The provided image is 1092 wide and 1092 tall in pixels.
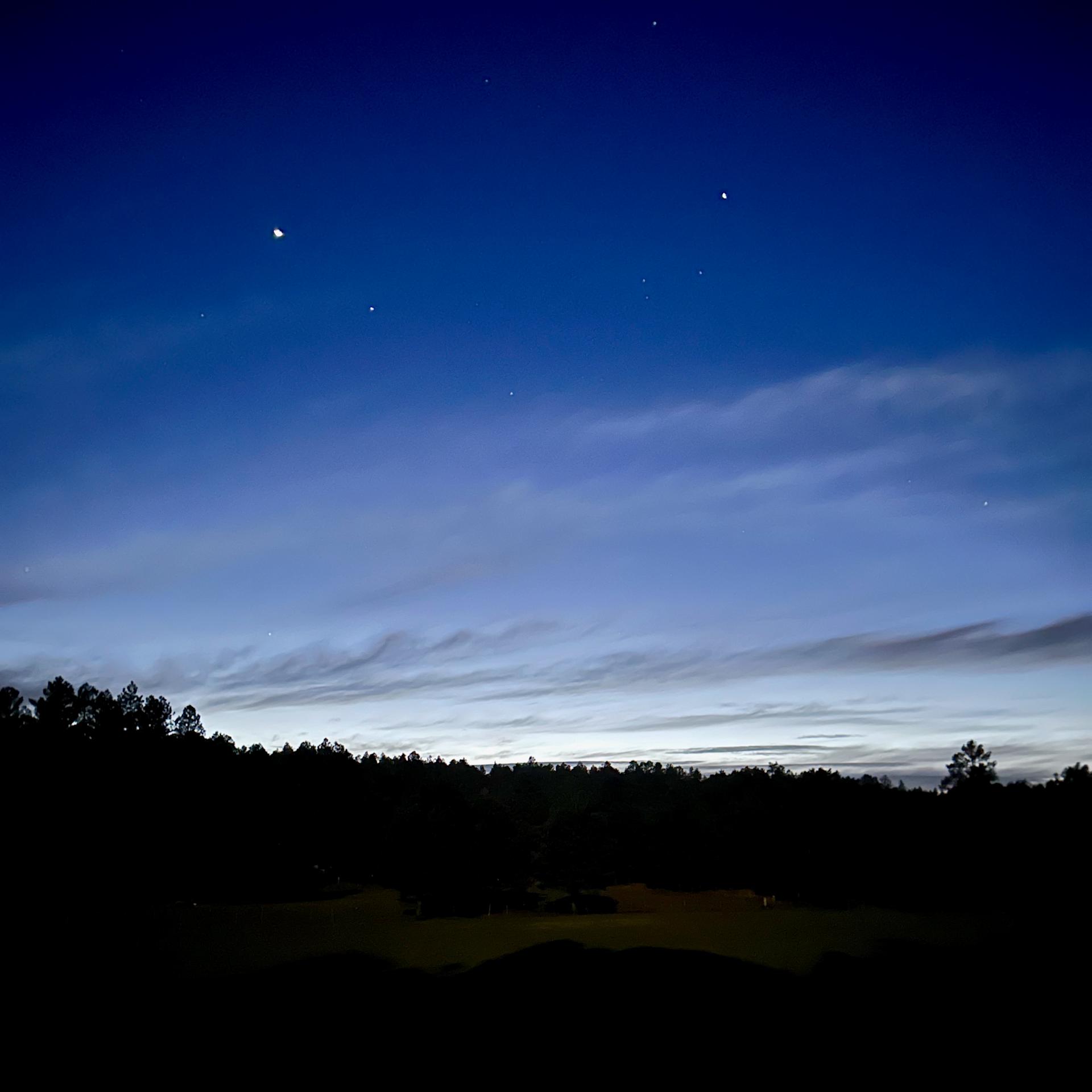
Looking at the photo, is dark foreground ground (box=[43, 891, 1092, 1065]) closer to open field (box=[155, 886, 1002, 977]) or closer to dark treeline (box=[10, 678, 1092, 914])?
open field (box=[155, 886, 1002, 977])

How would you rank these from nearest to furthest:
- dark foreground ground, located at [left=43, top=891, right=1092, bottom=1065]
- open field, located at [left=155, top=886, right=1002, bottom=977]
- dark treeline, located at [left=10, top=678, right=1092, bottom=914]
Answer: dark foreground ground, located at [left=43, top=891, right=1092, bottom=1065], open field, located at [left=155, top=886, right=1002, bottom=977], dark treeline, located at [left=10, top=678, right=1092, bottom=914]

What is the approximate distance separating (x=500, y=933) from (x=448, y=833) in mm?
18883

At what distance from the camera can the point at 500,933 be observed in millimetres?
47156

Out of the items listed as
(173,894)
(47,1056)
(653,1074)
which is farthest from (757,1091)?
(173,894)

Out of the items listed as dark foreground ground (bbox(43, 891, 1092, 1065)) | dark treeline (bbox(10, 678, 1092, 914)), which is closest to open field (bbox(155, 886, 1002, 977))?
dark foreground ground (bbox(43, 891, 1092, 1065))

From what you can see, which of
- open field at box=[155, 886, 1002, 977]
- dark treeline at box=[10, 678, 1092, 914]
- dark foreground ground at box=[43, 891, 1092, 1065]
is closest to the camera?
dark foreground ground at box=[43, 891, 1092, 1065]

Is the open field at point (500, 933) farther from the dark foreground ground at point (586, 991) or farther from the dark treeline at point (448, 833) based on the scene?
the dark treeline at point (448, 833)

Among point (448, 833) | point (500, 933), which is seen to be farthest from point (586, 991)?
point (448, 833)

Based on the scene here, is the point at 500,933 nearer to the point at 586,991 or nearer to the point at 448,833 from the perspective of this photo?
the point at 586,991

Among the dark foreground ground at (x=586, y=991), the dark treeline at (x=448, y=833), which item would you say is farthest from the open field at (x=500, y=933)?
the dark treeline at (x=448, y=833)

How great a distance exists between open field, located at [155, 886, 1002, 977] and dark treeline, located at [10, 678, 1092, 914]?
379 centimetres

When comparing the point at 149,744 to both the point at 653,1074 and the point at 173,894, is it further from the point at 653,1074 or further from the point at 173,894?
the point at 653,1074

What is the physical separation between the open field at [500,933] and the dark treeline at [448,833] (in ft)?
12.4

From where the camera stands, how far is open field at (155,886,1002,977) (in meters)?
38.8
